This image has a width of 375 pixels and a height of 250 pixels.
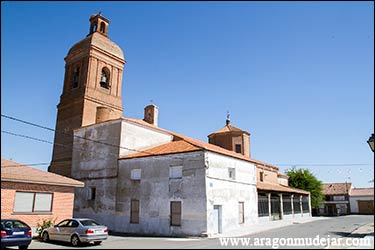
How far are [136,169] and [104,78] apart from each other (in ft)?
45.9

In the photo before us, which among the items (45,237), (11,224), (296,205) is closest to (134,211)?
(45,237)

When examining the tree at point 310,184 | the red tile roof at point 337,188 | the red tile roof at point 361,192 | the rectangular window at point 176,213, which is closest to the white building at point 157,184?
the rectangular window at point 176,213

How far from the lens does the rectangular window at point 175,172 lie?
21609mm

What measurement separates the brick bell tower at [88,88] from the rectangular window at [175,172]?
12.0m

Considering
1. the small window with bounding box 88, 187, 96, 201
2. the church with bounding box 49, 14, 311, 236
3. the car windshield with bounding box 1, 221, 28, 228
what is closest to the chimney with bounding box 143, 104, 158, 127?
the church with bounding box 49, 14, 311, 236

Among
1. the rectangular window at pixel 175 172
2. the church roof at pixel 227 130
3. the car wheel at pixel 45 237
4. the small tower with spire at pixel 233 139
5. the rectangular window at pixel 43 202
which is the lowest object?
the car wheel at pixel 45 237

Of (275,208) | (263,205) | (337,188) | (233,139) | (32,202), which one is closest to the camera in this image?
(32,202)

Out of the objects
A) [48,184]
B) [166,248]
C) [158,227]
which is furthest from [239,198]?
[48,184]

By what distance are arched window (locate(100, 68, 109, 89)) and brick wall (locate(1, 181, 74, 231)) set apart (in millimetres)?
15370

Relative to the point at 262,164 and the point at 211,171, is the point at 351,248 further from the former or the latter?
the point at 262,164

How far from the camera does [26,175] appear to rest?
1858 centimetres

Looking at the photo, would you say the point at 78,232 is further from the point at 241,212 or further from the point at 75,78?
the point at 75,78

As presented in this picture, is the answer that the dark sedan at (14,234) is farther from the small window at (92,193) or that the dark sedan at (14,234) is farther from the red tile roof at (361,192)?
the red tile roof at (361,192)

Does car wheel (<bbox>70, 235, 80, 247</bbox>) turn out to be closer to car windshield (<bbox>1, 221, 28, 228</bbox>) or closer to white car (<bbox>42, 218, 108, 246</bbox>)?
white car (<bbox>42, 218, 108, 246</bbox>)
